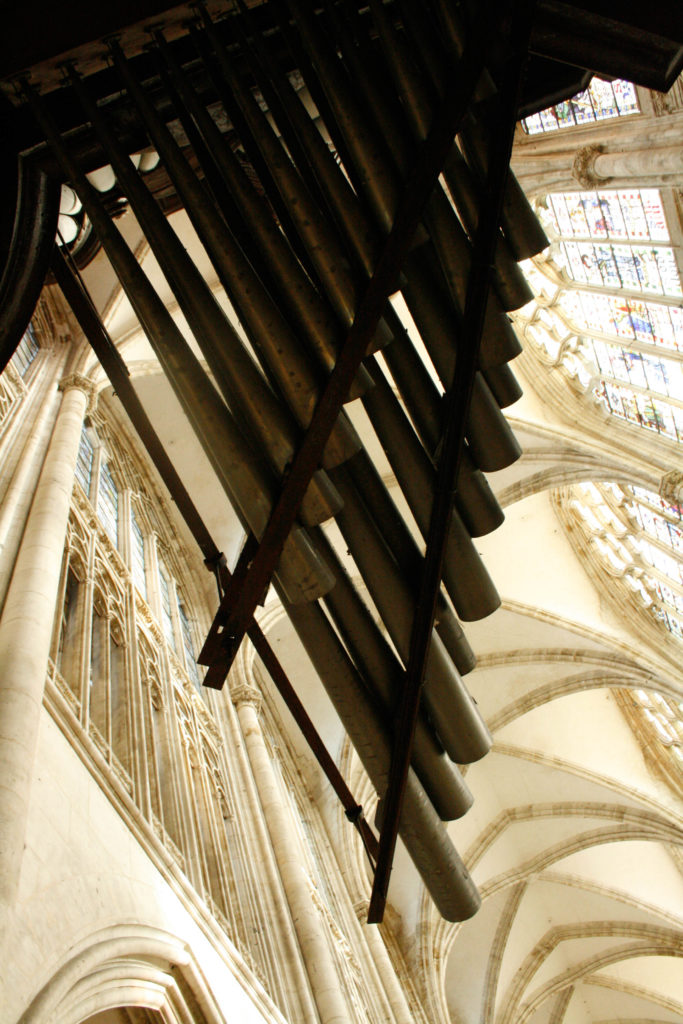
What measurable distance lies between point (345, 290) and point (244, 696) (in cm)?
866

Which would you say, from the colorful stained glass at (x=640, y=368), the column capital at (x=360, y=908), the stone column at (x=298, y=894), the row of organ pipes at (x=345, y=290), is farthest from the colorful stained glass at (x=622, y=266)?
the row of organ pipes at (x=345, y=290)

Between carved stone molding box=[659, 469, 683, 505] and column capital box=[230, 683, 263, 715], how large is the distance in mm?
6235

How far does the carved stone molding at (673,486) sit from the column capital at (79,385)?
781 centimetres

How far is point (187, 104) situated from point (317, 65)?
0.33 metres

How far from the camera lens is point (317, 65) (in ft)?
7.21

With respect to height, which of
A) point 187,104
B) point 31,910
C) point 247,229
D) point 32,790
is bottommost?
point 31,910

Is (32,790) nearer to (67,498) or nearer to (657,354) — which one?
(67,498)

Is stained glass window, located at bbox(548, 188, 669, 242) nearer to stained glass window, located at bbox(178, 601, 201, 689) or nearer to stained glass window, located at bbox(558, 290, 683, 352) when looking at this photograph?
stained glass window, located at bbox(558, 290, 683, 352)

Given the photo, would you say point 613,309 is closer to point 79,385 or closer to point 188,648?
point 188,648

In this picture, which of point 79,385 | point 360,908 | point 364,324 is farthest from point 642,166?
point 360,908

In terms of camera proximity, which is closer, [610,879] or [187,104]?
[187,104]

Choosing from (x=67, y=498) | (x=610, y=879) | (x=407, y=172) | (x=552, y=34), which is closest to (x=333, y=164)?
(x=407, y=172)

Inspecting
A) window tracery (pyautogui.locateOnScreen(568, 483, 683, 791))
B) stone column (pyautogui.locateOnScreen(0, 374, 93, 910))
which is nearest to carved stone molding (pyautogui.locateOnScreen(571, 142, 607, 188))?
window tracery (pyautogui.locateOnScreen(568, 483, 683, 791))

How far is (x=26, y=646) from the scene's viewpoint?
3.77 m
